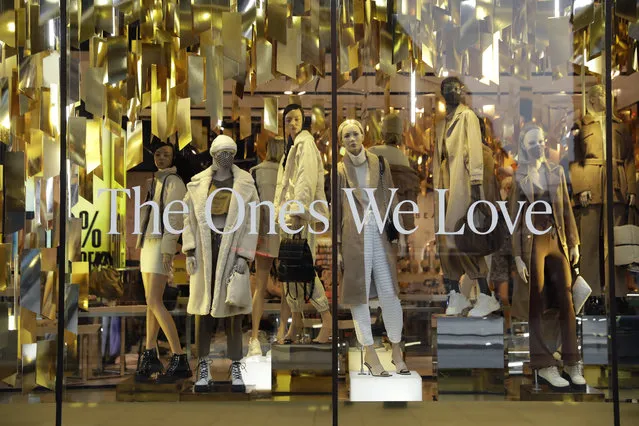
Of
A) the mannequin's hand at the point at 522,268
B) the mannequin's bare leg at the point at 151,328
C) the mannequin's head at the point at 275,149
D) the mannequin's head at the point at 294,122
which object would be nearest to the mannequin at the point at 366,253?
the mannequin's head at the point at 294,122

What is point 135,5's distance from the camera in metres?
5.08

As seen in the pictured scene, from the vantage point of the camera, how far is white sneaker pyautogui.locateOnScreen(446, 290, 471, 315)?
495cm

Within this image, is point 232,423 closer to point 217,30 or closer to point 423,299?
point 423,299

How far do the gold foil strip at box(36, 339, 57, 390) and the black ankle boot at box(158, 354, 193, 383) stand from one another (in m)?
0.64

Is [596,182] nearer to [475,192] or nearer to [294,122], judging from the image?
[475,192]

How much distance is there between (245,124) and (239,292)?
97cm

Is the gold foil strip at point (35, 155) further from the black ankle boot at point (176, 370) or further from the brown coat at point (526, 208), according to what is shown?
the brown coat at point (526, 208)

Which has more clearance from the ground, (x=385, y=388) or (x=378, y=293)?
(x=378, y=293)

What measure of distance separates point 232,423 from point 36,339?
127 centimetres

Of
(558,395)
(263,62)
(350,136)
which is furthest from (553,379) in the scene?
(263,62)

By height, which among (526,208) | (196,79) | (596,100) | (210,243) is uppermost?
(196,79)

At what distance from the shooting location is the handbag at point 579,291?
5.02m

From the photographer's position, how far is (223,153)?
4.98 m

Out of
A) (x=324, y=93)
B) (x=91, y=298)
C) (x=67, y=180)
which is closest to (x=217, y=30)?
(x=324, y=93)
